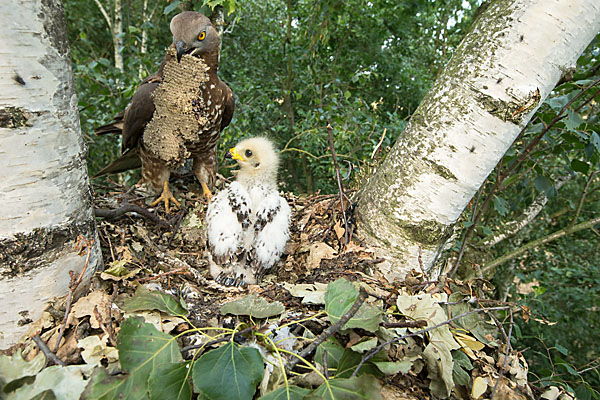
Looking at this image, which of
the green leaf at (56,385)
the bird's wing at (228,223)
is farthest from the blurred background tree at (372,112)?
the green leaf at (56,385)

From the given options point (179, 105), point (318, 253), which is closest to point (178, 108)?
point (179, 105)

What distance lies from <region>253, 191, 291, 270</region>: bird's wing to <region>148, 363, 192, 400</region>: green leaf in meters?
1.22

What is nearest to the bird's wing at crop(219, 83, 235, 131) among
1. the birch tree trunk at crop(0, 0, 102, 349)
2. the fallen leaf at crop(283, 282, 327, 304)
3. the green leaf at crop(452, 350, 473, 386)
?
the birch tree trunk at crop(0, 0, 102, 349)

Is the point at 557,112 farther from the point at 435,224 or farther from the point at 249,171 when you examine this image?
the point at 249,171

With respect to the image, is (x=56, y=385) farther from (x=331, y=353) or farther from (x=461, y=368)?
(x=461, y=368)

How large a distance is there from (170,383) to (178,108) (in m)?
1.97

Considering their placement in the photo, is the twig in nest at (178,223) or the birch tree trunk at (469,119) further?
the twig in nest at (178,223)

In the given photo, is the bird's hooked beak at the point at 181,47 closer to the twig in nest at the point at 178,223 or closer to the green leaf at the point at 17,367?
the twig in nest at the point at 178,223

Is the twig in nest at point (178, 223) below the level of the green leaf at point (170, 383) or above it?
below

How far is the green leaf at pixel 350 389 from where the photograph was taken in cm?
91

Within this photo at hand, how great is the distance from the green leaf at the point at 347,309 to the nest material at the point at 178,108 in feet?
5.80

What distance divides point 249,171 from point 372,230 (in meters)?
1.03

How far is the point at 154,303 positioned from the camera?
1.20 meters

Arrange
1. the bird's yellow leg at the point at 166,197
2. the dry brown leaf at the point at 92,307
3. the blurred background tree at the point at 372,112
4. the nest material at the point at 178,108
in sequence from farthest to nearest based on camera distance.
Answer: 1. the blurred background tree at the point at 372,112
2. the bird's yellow leg at the point at 166,197
3. the nest material at the point at 178,108
4. the dry brown leaf at the point at 92,307
